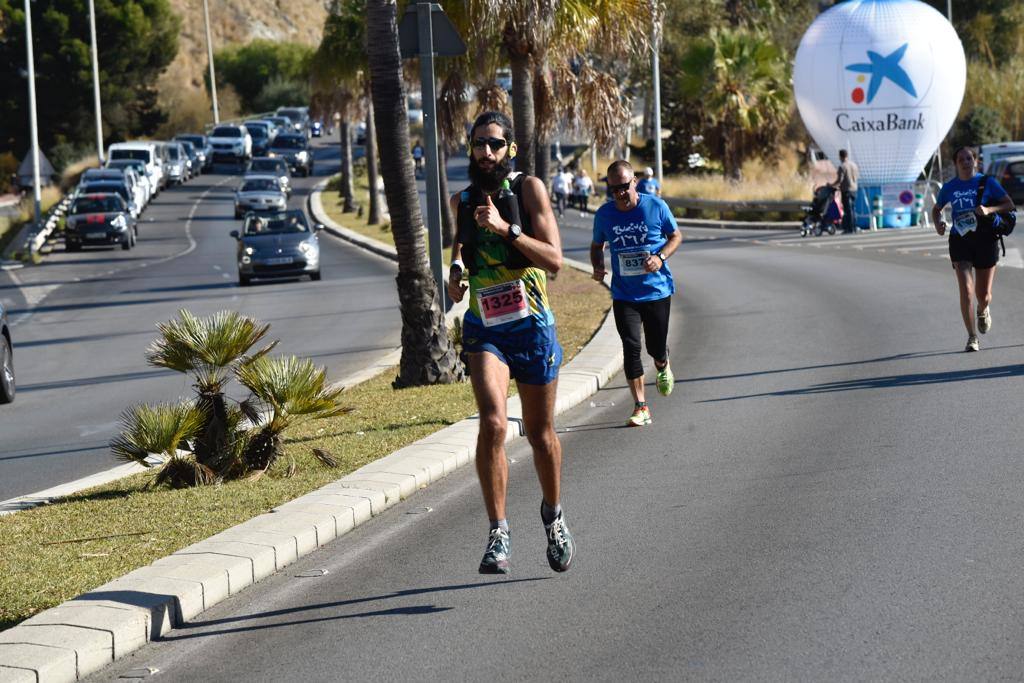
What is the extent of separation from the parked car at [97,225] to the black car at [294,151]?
34.8 metres

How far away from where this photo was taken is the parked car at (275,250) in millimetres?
32406

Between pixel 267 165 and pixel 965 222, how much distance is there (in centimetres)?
5727

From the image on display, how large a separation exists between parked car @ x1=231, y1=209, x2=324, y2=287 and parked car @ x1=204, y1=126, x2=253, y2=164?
5234 centimetres

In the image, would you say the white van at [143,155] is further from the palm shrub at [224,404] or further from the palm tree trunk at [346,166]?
the palm shrub at [224,404]

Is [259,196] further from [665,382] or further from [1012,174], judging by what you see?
[665,382]

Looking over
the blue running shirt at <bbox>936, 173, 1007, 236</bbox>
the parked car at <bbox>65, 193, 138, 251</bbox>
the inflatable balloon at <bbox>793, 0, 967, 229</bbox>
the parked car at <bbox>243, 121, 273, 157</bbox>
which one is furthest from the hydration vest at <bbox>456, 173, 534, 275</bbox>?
the parked car at <bbox>243, 121, 273, 157</bbox>

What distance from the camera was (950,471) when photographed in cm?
907

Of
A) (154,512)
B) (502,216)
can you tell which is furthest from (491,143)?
(154,512)

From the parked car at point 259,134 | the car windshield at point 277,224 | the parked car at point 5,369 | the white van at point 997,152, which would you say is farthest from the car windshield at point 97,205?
the parked car at point 259,134

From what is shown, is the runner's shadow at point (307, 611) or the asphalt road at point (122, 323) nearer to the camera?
the runner's shadow at point (307, 611)

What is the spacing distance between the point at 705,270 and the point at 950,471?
2091cm

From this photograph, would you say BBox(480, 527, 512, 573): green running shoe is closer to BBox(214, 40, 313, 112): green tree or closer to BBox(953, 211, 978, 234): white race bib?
BBox(953, 211, 978, 234): white race bib

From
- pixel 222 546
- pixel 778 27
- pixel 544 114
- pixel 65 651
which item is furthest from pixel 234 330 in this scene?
pixel 778 27

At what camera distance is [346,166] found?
193ft
